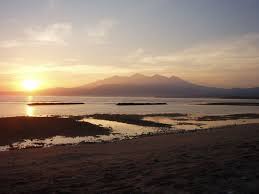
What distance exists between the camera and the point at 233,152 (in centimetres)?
1205

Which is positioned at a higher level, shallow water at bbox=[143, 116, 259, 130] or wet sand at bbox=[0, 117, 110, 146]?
wet sand at bbox=[0, 117, 110, 146]

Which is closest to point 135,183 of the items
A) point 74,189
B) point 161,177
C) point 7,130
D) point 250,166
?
point 161,177

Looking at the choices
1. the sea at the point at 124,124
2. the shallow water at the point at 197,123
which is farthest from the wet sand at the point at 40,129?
the shallow water at the point at 197,123

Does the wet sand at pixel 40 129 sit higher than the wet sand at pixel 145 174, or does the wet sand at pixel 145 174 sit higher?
the wet sand at pixel 145 174

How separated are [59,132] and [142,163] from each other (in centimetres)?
2107

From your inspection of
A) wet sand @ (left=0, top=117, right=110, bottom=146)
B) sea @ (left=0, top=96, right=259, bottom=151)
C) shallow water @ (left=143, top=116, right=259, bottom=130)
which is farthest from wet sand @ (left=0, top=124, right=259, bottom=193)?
shallow water @ (left=143, top=116, right=259, bottom=130)

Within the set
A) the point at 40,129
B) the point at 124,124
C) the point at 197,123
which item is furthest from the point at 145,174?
the point at 197,123

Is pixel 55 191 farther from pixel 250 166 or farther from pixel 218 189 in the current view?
pixel 250 166

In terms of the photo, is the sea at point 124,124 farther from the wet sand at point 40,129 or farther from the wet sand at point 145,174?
the wet sand at point 145,174

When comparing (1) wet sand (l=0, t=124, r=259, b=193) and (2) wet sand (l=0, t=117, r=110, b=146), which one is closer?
(1) wet sand (l=0, t=124, r=259, b=193)

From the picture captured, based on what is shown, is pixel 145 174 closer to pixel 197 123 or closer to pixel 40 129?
pixel 40 129

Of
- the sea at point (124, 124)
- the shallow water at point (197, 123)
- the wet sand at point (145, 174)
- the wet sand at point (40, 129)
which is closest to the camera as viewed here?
the wet sand at point (145, 174)

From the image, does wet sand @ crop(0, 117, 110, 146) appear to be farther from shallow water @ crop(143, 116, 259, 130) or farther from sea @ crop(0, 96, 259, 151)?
shallow water @ crop(143, 116, 259, 130)

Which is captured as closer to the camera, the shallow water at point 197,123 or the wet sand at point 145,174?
the wet sand at point 145,174
